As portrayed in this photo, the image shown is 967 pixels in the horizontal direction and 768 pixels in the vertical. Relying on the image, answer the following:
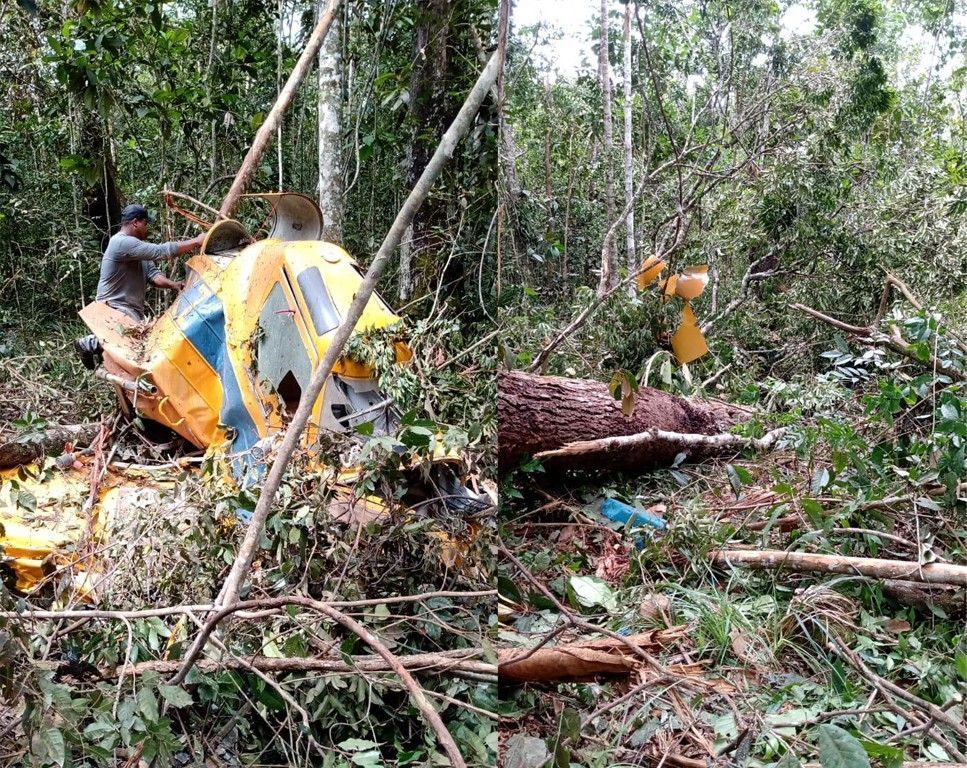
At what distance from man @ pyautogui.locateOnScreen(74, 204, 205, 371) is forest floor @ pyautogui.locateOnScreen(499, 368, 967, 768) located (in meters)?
0.83

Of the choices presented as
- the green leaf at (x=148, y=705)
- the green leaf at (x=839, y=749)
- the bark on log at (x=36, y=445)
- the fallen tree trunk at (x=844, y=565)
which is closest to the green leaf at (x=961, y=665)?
the fallen tree trunk at (x=844, y=565)

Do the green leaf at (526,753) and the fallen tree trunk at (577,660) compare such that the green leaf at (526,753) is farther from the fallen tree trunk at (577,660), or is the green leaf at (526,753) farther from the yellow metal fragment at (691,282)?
the yellow metal fragment at (691,282)

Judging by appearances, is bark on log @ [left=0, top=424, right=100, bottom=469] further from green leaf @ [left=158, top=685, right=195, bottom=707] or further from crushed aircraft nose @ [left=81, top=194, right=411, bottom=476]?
green leaf @ [left=158, top=685, right=195, bottom=707]

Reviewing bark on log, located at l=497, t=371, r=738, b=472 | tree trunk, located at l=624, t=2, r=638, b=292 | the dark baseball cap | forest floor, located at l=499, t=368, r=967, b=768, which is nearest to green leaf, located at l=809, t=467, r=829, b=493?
forest floor, located at l=499, t=368, r=967, b=768

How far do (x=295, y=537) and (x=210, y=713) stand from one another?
1.05 ft

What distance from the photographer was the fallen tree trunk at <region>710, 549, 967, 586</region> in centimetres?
107

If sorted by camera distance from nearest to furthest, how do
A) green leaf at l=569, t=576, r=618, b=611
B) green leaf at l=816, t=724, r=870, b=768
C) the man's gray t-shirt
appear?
green leaf at l=816, t=724, r=870, b=768 → green leaf at l=569, t=576, r=618, b=611 → the man's gray t-shirt

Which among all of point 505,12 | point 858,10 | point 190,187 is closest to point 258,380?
point 190,187

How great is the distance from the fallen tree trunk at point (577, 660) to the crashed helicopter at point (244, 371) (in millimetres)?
256

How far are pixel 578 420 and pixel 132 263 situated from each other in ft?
2.98

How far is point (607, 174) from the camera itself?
1.02 metres

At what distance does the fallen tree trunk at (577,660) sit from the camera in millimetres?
969

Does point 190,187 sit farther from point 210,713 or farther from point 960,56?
point 960,56

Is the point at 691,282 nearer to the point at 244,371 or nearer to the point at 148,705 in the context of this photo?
the point at 244,371
